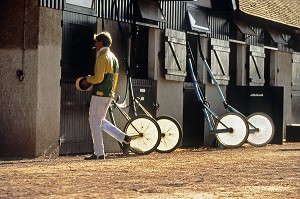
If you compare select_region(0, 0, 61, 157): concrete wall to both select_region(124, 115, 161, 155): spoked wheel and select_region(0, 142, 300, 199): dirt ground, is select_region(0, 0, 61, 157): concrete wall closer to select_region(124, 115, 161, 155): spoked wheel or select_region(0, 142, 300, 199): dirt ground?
select_region(0, 142, 300, 199): dirt ground

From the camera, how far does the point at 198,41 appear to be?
18.9 metres

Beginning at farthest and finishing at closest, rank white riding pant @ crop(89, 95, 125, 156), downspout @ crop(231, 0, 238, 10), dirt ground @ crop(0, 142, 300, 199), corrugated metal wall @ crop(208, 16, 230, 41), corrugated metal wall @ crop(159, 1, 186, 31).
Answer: downspout @ crop(231, 0, 238, 10)
corrugated metal wall @ crop(208, 16, 230, 41)
corrugated metal wall @ crop(159, 1, 186, 31)
white riding pant @ crop(89, 95, 125, 156)
dirt ground @ crop(0, 142, 300, 199)

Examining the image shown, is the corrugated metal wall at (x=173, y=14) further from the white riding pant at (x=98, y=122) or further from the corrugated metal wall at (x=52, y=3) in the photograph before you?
the white riding pant at (x=98, y=122)

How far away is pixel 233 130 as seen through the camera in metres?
17.0

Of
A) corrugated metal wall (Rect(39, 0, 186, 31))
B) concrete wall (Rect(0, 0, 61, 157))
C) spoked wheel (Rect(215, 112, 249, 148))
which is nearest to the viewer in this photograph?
concrete wall (Rect(0, 0, 61, 157))

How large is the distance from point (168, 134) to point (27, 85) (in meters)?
2.83

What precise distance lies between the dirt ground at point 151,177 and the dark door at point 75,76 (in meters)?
0.69

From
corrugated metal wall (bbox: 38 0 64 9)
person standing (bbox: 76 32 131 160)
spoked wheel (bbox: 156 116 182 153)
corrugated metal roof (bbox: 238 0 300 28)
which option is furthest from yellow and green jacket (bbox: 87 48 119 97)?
corrugated metal roof (bbox: 238 0 300 28)

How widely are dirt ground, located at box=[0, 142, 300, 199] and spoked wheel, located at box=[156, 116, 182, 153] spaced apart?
3.92ft

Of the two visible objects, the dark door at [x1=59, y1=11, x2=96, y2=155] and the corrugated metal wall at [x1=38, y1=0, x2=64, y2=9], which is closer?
the corrugated metal wall at [x1=38, y1=0, x2=64, y2=9]

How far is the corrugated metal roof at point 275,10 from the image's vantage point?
21.1m

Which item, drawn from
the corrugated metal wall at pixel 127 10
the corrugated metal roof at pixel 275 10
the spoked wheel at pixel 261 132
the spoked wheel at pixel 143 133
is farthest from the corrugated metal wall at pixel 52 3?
the corrugated metal roof at pixel 275 10

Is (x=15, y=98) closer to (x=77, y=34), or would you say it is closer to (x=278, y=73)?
(x=77, y=34)

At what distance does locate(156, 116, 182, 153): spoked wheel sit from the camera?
1507cm
